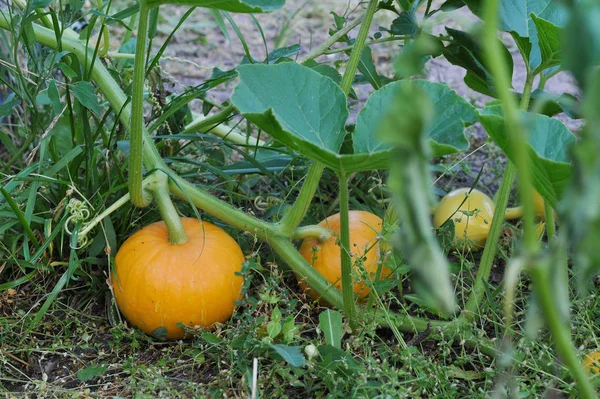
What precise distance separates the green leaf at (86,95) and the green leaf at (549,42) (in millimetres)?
900

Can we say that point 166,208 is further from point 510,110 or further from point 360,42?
point 510,110

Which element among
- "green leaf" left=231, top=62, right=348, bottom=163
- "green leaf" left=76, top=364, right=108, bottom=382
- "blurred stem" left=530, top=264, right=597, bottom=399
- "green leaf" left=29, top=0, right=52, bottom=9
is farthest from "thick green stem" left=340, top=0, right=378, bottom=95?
"blurred stem" left=530, top=264, right=597, bottom=399

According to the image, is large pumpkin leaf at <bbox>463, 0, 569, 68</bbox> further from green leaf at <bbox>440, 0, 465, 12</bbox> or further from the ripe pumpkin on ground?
the ripe pumpkin on ground


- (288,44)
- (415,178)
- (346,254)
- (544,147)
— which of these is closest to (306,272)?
(346,254)

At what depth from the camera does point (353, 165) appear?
1.18m

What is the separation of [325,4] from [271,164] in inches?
85.3

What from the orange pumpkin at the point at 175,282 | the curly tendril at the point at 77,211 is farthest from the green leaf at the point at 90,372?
the curly tendril at the point at 77,211

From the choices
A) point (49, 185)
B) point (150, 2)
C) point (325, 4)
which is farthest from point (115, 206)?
point (325, 4)

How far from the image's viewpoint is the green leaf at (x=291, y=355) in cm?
127

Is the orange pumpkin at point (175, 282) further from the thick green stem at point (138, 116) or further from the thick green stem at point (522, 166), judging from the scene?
the thick green stem at point (522, 166)

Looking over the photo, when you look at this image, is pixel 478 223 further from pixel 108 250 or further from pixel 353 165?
pixel 108 250

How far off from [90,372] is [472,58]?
104 centimetres

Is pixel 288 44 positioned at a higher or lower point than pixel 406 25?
lower

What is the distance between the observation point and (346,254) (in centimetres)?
134
